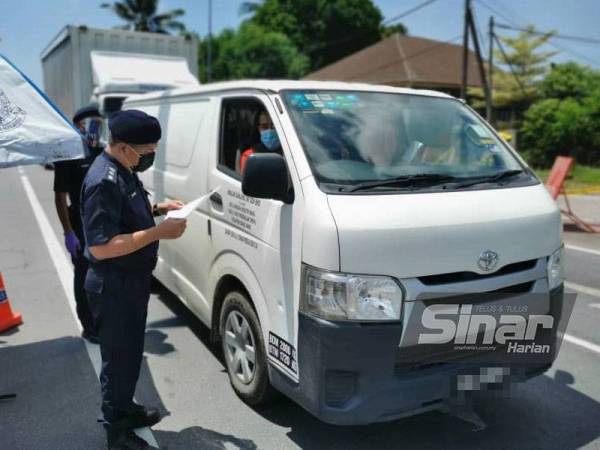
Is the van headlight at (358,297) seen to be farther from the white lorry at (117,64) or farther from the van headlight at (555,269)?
the white lorry at (117,64)

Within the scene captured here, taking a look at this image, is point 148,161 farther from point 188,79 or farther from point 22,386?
point 188,79

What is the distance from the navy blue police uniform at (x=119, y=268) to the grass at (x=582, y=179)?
1573cm

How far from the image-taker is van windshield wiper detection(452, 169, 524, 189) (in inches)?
127

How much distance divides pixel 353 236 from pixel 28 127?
210cm

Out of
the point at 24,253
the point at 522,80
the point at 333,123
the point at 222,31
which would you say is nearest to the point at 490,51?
the point at 522,80

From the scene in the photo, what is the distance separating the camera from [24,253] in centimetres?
799

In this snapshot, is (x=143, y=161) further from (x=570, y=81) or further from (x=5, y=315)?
(x=570, y=81)

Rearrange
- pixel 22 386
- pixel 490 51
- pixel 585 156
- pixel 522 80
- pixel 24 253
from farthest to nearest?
pixel 522 80
pixel 490 51
pixel 585 156
pixel 24 253
pixel 22 386

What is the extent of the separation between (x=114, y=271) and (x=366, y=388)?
1.40 metres

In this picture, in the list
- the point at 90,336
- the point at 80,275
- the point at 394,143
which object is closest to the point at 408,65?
the point at 80,275

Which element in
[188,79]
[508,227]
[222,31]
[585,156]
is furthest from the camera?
[222,31]

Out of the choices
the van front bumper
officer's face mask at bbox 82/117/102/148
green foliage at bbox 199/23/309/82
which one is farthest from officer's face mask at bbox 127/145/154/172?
green foliage at bbox 199/23/309/82

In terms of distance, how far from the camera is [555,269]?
3.23m

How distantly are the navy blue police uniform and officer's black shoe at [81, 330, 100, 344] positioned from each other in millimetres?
1759
